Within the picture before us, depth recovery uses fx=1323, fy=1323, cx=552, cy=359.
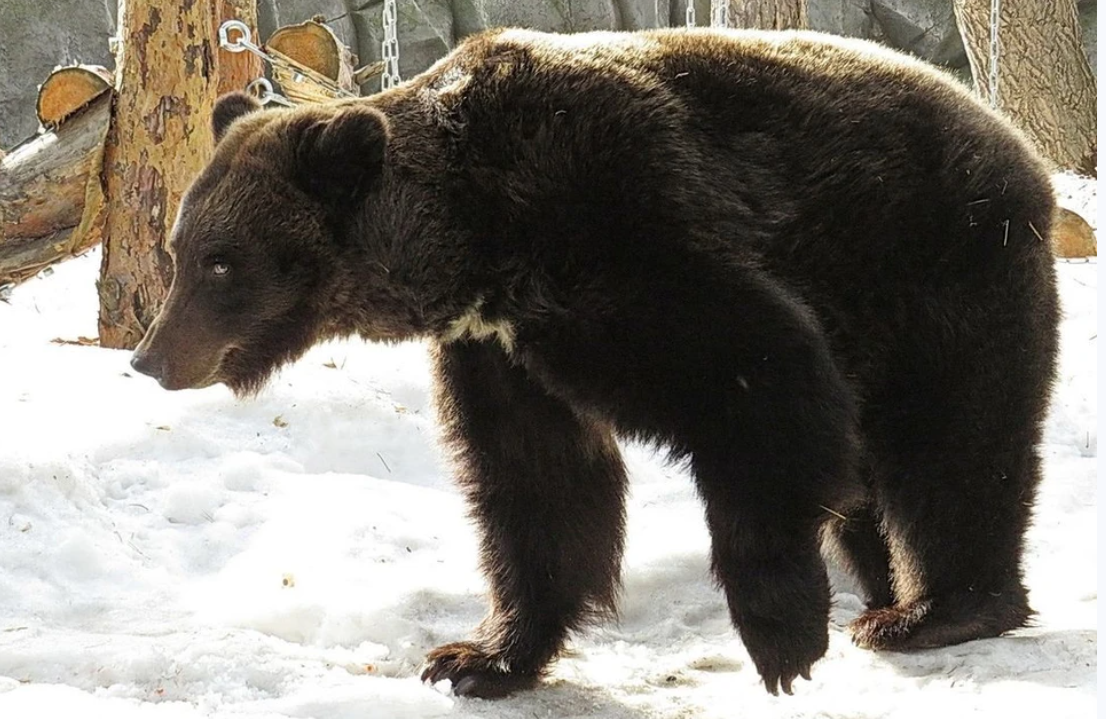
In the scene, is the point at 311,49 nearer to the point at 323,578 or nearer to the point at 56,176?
the point at 56,176

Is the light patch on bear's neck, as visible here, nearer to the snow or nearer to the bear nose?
the snow

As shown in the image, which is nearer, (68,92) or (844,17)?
(68,92)

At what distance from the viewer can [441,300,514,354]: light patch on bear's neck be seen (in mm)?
4258

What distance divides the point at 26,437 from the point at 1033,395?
406 cm

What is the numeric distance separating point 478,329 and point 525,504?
2.17 feet

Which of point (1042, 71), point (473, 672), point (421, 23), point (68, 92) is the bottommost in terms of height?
point (421, 23)

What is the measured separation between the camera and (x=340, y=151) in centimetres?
427

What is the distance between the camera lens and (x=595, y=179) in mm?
4062

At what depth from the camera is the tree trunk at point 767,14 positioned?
905cm

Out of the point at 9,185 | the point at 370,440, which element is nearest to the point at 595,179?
the point at 370,440

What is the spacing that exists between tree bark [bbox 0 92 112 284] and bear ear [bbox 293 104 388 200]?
4057 mm

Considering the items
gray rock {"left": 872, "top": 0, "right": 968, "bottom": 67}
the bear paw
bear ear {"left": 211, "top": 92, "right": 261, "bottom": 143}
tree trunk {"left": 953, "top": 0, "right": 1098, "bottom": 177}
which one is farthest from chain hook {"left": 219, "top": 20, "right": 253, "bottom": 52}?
gray rock {"left": 872, "top": 0, "right": 968, "bottom": 67}

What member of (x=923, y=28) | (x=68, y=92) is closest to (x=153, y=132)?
(x=68, y=92)

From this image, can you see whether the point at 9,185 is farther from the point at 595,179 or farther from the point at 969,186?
the point at 969,186
